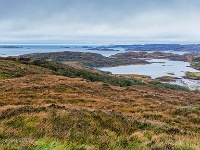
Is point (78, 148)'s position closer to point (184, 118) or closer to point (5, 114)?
point (5, 114)

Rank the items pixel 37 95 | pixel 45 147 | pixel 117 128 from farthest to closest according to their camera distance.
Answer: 1. pixel 37 95
2. pixel 117 128
3. pixel 45 147

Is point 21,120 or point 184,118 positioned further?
point 184,118

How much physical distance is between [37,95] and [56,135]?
21197 mm

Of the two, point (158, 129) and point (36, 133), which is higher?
point (36, 133)

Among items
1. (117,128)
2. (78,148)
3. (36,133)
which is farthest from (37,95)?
(78,148)

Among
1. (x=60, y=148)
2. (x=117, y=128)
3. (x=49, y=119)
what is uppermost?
(x=60, y=148)

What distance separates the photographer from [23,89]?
106ft

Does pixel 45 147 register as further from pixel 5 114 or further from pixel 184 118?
pixel 184 118

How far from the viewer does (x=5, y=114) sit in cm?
1133

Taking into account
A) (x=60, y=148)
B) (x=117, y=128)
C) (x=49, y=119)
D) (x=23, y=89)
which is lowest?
(x=23, y=89)

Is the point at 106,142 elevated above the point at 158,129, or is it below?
above

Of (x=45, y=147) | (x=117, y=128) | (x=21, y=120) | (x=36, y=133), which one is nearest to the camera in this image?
(x=45, y=147)

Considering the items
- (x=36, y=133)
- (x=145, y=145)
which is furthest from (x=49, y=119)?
(x=145, y=145)

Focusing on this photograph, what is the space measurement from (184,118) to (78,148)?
1304 cm
